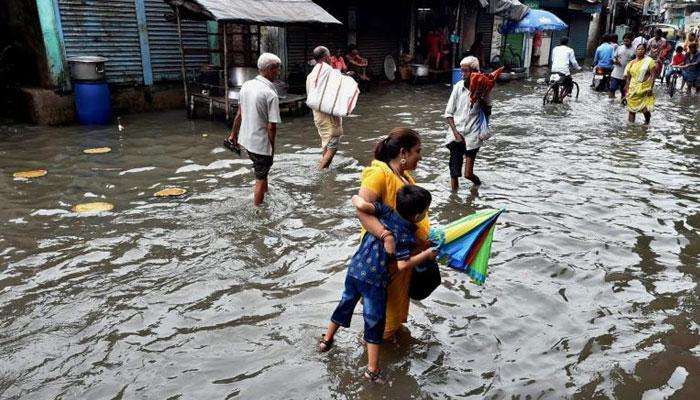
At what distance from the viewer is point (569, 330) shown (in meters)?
3.91

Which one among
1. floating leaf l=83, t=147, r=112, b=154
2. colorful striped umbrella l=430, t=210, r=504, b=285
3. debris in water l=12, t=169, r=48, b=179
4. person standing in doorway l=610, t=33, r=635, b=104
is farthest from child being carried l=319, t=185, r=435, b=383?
person standing in doorway l=610, t=33, r=635, b=104

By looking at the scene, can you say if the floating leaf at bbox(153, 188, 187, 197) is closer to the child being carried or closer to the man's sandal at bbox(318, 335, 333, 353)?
the man's sandal at bbox(318, 335, 333, 353)

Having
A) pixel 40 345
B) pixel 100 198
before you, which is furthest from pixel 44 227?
pixel 40 345

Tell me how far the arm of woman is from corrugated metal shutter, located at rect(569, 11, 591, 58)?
103 ft

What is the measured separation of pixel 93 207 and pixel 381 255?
4542mm

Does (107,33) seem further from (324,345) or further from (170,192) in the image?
(324,345)

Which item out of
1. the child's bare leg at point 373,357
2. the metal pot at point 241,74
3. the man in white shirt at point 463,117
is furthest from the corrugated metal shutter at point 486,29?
the child's bare leg at point 373,357

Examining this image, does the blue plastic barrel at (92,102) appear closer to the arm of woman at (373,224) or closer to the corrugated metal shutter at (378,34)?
the arm of woman at (373,224)

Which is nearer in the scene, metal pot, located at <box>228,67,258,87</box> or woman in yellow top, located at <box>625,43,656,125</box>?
woman in yellow top, located at <box>625,43,656,125</box>

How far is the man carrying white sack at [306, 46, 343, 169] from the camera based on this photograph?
7387mm

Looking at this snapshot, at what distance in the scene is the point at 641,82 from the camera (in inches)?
426

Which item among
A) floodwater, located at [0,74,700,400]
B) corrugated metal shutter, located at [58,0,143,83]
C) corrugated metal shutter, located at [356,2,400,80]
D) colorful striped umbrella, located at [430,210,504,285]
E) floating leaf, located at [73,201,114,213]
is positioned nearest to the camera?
colorful striped umbrella, located at [430,210,504,285]

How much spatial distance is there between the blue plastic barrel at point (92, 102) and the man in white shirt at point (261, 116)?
5.78 meters

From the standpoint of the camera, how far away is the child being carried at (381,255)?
2963mm
